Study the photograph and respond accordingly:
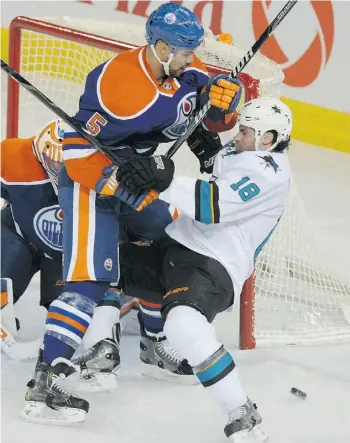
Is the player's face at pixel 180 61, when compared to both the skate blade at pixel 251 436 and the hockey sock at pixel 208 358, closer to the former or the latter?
the hockey sock at pixel 208 358

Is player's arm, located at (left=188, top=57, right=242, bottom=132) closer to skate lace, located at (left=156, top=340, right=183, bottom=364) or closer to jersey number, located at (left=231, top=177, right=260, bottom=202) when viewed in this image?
jersey number, located at (left=231, top=177, right=260, bottom=202)

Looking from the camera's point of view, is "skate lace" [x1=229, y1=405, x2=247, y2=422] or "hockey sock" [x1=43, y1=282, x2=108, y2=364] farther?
"hockey sock" [x1=43, y1=282, x2=108, y2=364]

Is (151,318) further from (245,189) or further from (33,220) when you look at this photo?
(245,189)

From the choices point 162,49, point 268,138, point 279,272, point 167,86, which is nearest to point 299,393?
point 279,272

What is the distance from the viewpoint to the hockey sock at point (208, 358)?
10.2 feet

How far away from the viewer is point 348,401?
11.4 ft

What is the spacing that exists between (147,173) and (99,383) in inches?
30.1

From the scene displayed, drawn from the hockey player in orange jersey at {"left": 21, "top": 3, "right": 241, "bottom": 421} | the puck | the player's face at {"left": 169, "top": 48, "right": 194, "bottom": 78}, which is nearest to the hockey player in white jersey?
the hockey player in orange jersey at {"left": 21, "top": 3, "right": 241, "bottom": 421}

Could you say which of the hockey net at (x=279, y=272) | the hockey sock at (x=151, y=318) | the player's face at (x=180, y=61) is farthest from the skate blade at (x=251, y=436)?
the player's face at (x=180, y=61)

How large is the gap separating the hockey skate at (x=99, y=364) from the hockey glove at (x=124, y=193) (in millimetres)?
567

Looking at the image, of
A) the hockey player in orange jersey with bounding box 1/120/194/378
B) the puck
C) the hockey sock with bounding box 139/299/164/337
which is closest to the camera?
the puck

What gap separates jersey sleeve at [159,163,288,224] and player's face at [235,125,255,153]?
0.13 m

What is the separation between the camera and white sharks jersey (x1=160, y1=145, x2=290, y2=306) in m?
3.17

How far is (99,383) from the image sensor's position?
11.6 feet
